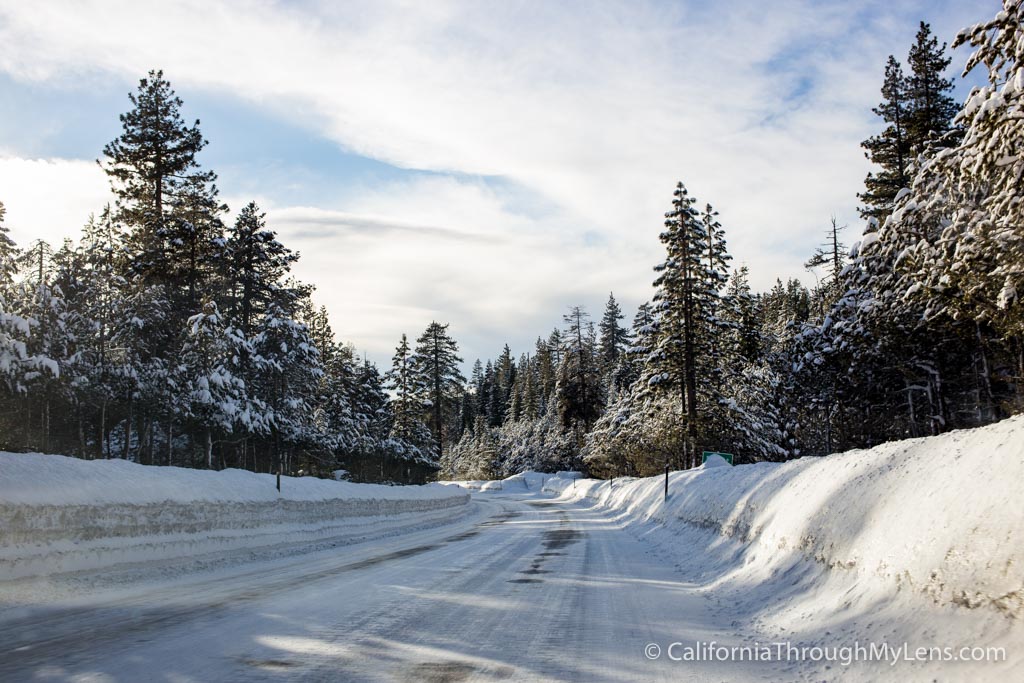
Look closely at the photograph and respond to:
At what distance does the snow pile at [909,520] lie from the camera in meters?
4.71

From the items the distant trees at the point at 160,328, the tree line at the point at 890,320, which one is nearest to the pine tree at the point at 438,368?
the tree line at the point at 890,320

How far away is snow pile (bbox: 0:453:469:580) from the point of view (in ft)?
28.3

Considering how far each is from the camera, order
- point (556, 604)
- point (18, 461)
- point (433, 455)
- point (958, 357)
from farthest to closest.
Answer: point (433, 455) → point (958, 357) → point (18, 461) → point (556, 604)

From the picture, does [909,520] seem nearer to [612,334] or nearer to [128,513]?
[128,513]

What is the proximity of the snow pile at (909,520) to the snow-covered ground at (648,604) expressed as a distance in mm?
20

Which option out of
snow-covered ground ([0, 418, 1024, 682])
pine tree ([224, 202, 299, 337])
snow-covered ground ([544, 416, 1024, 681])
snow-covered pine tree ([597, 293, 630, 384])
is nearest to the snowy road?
snow-covered ground ([0, 418, 1024, 682])

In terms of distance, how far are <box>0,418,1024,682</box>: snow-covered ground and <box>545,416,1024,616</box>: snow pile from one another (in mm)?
20

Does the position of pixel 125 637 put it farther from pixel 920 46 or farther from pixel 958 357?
pixel 920 46

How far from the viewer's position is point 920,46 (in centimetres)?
2844

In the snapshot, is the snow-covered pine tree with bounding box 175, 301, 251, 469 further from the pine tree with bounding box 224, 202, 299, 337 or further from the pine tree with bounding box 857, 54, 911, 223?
the pine tree with bounding box 857, 54, 911, 223

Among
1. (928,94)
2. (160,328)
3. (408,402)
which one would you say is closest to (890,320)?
(928,94)

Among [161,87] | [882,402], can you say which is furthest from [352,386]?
[882,402]

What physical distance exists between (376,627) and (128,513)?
19.8ft

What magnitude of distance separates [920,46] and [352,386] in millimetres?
43407
